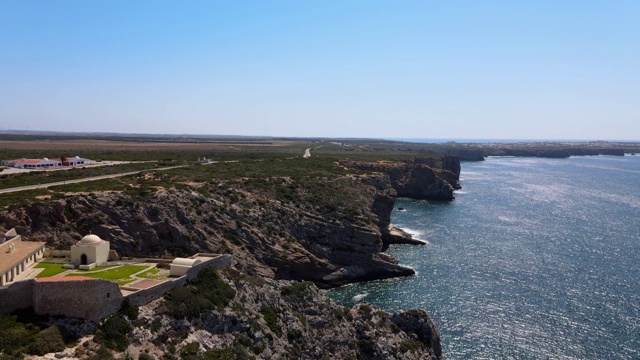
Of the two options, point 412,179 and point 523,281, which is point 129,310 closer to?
point 523,281

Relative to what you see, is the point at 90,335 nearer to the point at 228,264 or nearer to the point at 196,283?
the point at 196,283

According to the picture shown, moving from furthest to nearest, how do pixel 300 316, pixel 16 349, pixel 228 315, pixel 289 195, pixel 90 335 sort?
pixel 289 195 < pixel 300 316 < pixel 228 315 < pixel 90 335 < pixel 16 349

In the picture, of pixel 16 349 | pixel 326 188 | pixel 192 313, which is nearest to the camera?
pixel 16 349

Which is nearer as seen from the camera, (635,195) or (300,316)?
(300,316)

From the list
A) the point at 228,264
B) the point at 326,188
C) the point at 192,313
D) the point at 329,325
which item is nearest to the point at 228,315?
the point at 192,313

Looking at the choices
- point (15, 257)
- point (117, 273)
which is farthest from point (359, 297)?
point (15, 257)

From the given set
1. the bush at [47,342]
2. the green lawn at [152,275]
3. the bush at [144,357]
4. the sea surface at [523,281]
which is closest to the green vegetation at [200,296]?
the green lawn at [152,275]
